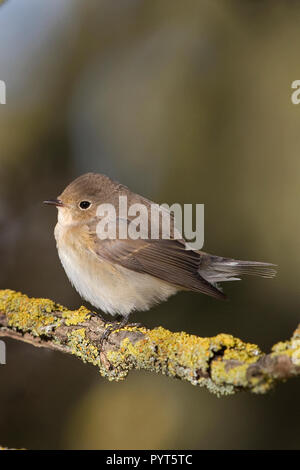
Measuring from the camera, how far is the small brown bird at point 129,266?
3.94m

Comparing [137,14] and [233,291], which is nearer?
[233,291]

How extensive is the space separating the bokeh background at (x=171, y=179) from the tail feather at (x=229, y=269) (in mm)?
193

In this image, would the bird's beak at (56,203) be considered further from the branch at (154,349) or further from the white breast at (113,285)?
the branch at (154,349)

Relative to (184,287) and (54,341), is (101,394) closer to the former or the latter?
(54,341)

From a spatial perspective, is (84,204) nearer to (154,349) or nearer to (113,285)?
(113,285)

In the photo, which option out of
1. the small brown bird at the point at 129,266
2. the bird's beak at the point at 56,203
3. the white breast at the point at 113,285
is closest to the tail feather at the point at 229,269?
the small brown bird at the point at 129,266

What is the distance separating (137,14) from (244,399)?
332cm

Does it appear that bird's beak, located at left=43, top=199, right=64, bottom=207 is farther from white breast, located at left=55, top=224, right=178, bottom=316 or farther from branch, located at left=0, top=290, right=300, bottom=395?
branch, located at left=0, top=290, right=300, bottom=395

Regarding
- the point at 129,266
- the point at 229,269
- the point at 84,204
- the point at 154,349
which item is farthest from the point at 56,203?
the point at 154,349

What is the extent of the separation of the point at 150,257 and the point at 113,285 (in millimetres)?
347

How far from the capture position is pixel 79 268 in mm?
4008

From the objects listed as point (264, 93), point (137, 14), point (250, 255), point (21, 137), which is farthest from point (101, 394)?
point (137, 14)

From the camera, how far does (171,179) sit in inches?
174

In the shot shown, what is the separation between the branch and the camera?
2242 mm
